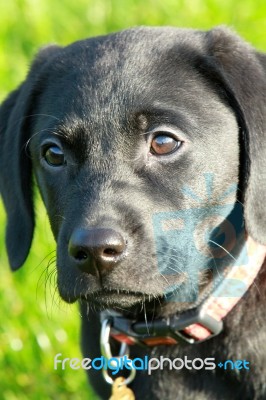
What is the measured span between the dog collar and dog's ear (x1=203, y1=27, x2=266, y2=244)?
0.14m

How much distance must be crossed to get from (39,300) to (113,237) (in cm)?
192

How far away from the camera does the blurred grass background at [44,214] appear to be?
4.14 metres

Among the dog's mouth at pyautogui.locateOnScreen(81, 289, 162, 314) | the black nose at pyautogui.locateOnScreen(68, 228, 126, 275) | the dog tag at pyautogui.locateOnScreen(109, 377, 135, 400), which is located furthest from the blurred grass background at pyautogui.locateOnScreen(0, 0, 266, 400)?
the black nose at pyautogui.locateOnScreen(68, 228, 126, 275)

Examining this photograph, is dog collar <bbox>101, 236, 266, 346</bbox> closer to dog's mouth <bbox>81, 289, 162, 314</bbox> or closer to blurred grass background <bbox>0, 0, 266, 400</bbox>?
dog's mouth <bbox>81, 289, 162, 314</bbox>

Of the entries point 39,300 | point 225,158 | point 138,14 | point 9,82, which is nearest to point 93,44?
point 225,158

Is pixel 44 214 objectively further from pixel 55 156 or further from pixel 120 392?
pixel 120 392

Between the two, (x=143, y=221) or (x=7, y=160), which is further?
(x=7, y=160)

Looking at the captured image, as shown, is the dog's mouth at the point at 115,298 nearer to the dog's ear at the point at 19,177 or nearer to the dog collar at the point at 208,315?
the dog collar at the point at 208,315

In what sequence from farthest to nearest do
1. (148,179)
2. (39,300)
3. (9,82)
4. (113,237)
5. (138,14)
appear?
(138,14), (9,82), (39,300), (148,179), (113,237)

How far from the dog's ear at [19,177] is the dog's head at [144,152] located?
0.57 ft

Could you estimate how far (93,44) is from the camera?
325 centimetres

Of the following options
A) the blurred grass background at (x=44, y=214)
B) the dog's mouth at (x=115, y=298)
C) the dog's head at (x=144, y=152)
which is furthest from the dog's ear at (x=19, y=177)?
the dog's mouth at (x=115, y=298)

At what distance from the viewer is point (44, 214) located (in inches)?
204

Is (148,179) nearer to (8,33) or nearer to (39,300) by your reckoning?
(39,300)
